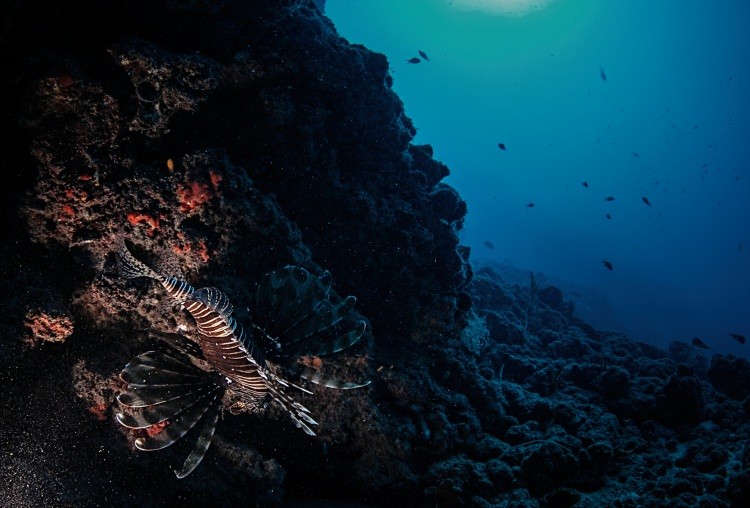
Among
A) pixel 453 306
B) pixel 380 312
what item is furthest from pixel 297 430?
pixel 453 306

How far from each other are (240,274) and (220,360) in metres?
1.05

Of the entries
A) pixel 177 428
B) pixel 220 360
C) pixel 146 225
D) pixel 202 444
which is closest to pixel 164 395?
pixel 177 428

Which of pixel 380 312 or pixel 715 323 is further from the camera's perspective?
pixel 715 323

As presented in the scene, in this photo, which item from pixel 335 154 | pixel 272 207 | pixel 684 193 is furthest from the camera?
pixel 684 193

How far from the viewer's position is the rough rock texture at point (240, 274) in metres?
3.04

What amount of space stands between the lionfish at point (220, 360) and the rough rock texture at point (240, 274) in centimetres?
48

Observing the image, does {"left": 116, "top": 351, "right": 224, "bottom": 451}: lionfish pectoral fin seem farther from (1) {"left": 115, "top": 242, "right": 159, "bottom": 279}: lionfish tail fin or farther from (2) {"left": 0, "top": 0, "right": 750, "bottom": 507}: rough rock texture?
(1) {"left": 115, "top": 242, "right": 159, "bottom": 279}: lionfish tail fin

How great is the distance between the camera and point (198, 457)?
2.93 meters

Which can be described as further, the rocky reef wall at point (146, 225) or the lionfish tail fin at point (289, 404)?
the rocky reef wall at point (146, 225)

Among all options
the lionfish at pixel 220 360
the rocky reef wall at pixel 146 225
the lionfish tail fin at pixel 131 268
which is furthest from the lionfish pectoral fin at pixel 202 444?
the lionfish tail fin at pixel 131 268

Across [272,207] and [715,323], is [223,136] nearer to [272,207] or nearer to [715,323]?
[272,207]

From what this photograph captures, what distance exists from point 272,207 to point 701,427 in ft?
21.1

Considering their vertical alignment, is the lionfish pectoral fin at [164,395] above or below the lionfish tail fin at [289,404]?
below

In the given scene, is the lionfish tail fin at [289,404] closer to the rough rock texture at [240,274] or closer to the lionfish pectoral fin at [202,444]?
the lionfish pectoral fin at [202,444]
